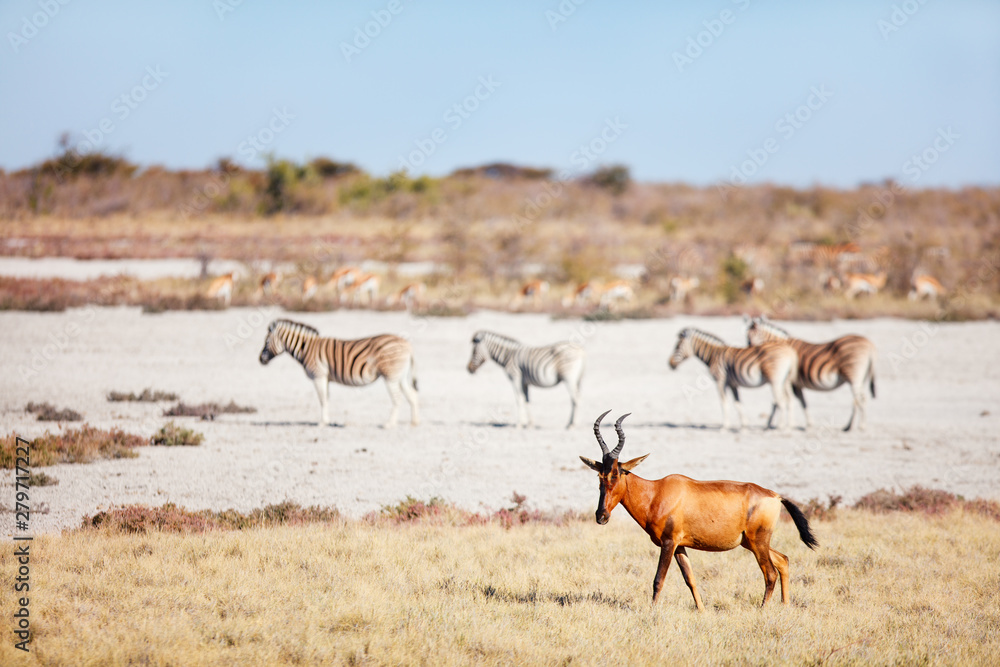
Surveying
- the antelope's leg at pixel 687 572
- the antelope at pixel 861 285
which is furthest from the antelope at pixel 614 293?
the antelope's leg at pixel 687 572

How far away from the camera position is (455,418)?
1593 cm

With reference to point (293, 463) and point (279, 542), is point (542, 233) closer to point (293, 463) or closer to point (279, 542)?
point (293, 463)

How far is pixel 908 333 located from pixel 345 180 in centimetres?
4634

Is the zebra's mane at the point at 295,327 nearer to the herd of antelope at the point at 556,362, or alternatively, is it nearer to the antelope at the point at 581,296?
the herd of antelope at the point at 556,362

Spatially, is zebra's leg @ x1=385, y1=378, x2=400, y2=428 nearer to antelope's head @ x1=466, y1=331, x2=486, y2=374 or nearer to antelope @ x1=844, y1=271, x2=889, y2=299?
antelope's head @ x1=466, y1=331, x2=486, y2=374

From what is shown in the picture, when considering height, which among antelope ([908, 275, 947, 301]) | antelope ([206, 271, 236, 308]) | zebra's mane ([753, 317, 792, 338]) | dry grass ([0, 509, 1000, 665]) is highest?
antelope ([908, 275, 947, 301])

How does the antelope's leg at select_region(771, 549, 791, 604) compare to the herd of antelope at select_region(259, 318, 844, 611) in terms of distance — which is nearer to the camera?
the antelope's leg at select_region(771, 549, 791, 604)

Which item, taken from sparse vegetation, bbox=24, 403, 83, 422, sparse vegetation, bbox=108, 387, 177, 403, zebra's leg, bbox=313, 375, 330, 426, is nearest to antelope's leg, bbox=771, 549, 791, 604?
zebra's leg, bbox=313, 375, 330, 426

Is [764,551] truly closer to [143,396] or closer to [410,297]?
[143,396]

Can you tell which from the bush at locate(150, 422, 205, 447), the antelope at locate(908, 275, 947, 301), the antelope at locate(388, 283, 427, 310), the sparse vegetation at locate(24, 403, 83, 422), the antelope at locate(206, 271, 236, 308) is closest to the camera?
the bush at locate(150, 422, 205, 447)

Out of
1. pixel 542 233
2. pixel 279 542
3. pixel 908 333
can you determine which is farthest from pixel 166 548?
pixel 542 233

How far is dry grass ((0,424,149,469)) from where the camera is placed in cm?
1152

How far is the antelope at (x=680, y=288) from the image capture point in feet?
94.1

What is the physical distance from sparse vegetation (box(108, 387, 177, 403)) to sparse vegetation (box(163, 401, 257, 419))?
0.63 m
